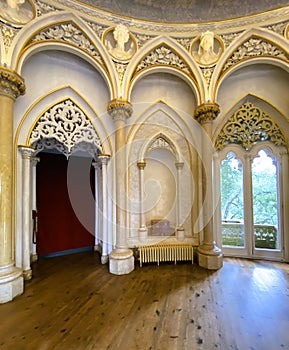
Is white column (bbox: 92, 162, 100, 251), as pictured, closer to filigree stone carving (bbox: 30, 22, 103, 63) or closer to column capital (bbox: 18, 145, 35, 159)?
column capital (bbox: 18, 145, 35, 159)

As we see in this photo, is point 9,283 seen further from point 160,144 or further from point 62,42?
point 62,42

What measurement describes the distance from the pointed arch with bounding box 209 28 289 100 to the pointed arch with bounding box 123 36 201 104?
37 cm

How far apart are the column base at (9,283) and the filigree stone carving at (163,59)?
4.20 meters

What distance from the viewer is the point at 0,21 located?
9.79 ft

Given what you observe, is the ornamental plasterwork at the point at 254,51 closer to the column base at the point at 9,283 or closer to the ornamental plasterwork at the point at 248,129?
the ornamental plasterwork at the point at 248,129

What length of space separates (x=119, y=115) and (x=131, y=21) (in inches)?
72.7

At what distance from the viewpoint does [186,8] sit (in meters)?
3.92

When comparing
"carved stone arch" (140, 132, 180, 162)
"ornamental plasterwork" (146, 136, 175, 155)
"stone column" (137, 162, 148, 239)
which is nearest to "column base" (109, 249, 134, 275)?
"stone column" (137, 162, 148, 239)

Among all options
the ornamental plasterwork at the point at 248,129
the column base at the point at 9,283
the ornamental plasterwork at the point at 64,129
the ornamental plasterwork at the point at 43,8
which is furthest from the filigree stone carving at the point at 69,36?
the column base at the point at 9,283

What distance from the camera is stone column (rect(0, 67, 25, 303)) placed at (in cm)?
288

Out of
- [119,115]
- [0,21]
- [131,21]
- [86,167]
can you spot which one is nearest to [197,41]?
[131,21]

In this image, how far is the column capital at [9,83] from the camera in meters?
2.92

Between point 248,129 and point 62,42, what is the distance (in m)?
4.28

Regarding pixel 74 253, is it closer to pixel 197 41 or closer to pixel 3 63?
pixel 3 63
